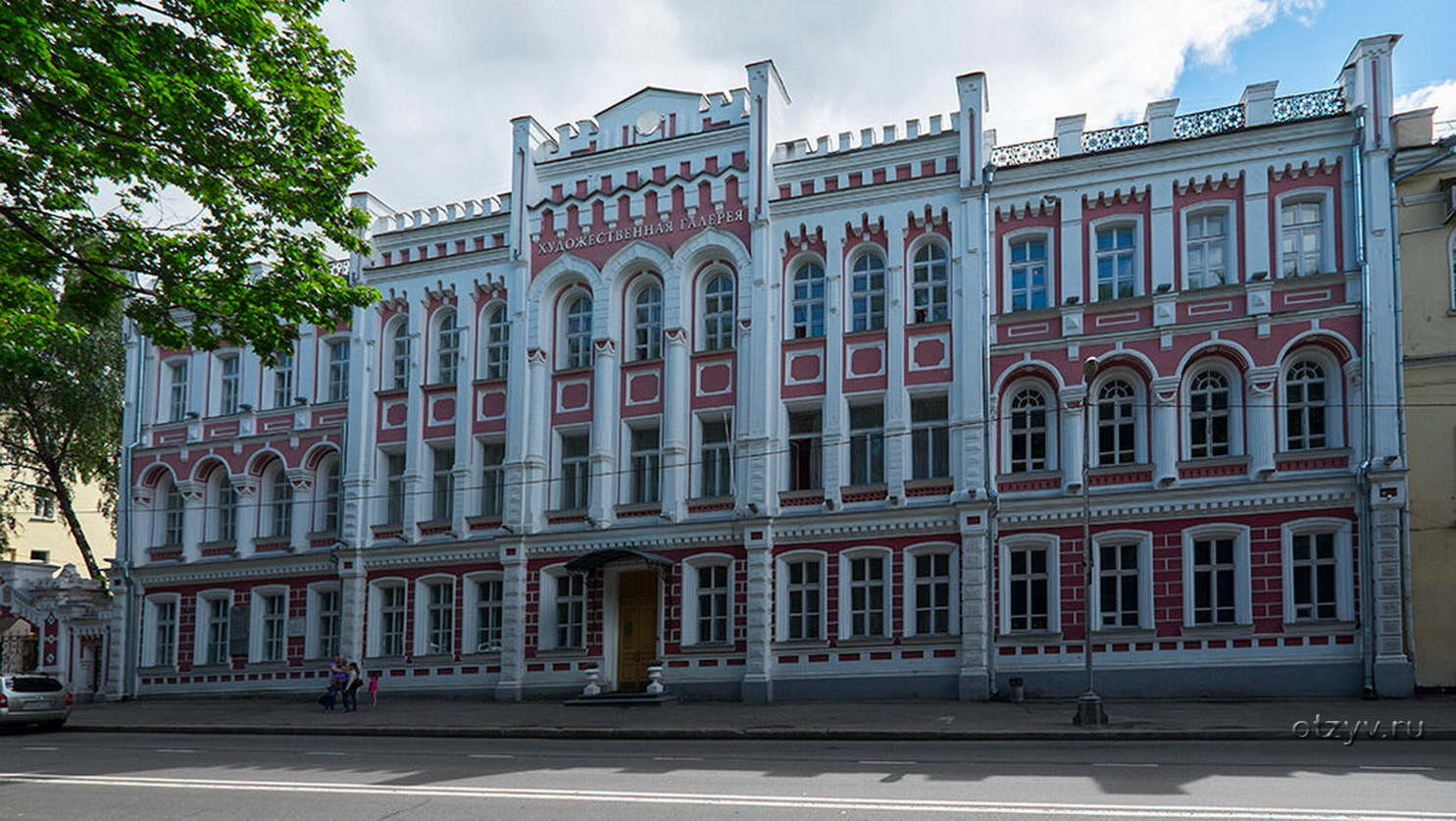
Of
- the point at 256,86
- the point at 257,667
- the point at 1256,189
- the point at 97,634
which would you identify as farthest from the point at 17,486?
the point at 1256,189

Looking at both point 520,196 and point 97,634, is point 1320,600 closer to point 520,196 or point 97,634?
point 520,196

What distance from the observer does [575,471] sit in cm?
3203

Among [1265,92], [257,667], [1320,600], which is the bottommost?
[257,667]

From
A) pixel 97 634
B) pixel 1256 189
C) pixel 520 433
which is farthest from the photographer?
pixel 97 634

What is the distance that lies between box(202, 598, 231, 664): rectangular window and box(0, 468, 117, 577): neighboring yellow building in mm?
11611

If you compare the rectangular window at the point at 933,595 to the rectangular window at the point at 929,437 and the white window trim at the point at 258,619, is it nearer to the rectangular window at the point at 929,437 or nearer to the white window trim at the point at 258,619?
the rectangular window at the point at 929,437

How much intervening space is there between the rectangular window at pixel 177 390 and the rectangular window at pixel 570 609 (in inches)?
542

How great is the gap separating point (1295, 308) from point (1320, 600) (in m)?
5.56

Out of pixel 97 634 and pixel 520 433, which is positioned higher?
pixel 520 433

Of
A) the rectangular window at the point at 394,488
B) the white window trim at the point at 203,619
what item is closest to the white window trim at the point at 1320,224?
the rectangular window at the point at 394,488

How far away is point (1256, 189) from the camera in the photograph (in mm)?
26500

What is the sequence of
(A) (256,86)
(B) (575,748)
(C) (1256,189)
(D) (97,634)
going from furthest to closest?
(D) (97,634) < (C) (1256,189) < (B) (575,748) < (A) (256,86)

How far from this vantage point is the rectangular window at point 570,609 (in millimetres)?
31000

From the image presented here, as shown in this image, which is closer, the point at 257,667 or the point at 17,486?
the point at 257,667
